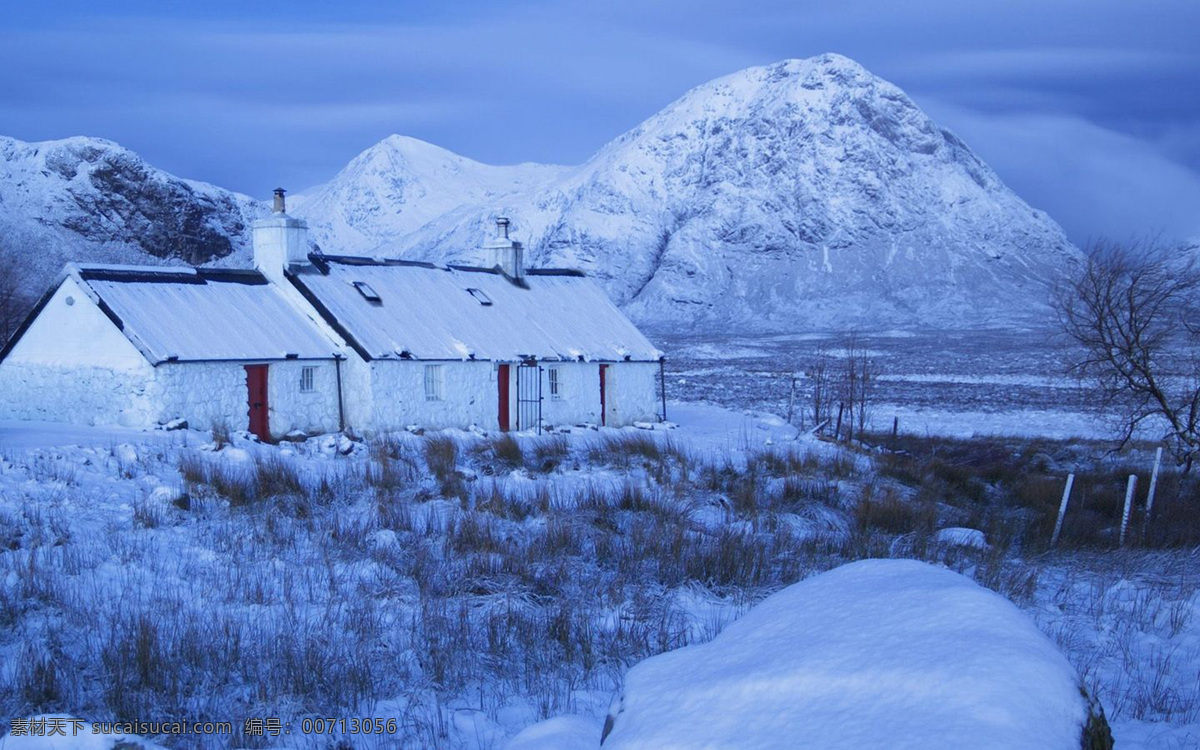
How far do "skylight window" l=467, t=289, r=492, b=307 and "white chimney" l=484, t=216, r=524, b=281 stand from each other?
2076 millimetres

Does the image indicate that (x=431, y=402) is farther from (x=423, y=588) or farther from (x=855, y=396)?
(x=855, y=396)

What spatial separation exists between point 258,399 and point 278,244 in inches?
188

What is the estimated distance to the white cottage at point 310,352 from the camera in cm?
2147

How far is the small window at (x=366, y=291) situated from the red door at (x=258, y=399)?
13.7ft

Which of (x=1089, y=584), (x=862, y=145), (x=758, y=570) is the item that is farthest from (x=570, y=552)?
(x=862, y=145)

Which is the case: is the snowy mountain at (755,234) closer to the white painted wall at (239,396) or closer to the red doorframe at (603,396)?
the red doorframe at (603,396)

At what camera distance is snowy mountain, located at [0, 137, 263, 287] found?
97500mm

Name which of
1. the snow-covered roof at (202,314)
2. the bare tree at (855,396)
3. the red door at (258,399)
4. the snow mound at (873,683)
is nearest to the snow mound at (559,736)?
the snow mound at (873,683)

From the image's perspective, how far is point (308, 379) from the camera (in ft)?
77.6

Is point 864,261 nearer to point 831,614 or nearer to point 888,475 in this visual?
point 888,475

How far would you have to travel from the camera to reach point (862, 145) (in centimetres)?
19962

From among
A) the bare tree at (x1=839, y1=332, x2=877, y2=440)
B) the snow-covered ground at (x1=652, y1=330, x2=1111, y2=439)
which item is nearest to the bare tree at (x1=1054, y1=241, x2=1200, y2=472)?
the snow-covered ground at (x1=652, y1=330, x2=1111, y2=439)

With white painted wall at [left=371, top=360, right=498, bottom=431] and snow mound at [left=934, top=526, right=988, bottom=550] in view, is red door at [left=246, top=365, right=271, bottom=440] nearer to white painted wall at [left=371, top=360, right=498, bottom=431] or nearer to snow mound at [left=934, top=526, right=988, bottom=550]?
white painted wall at [left=371, top=360, right=498, bottom=431]

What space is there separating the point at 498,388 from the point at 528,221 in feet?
561
